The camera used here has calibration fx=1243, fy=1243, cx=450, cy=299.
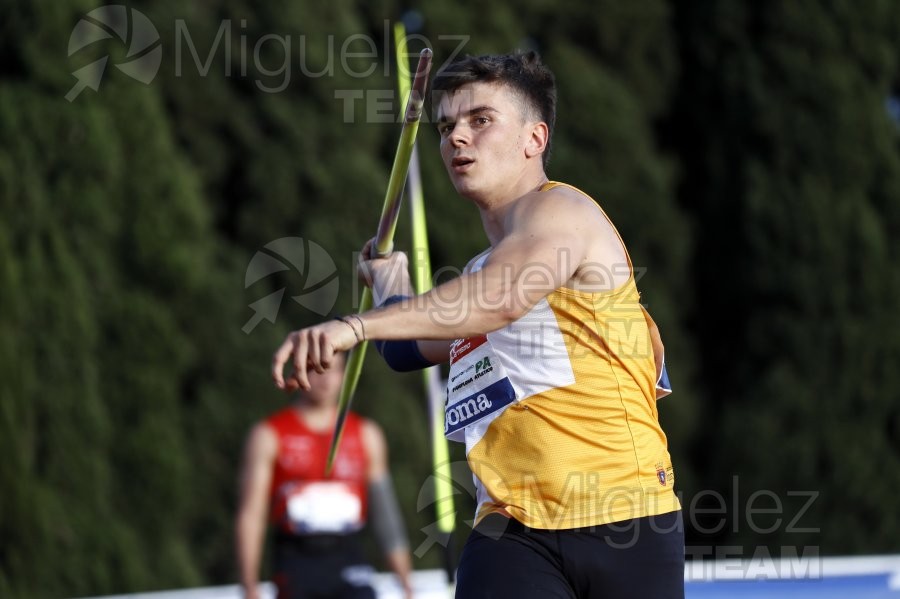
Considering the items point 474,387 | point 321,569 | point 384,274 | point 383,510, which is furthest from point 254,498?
point 474,387

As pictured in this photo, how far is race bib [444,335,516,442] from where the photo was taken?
2.40 metres

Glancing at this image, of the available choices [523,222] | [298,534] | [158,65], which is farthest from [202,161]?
[523,222]

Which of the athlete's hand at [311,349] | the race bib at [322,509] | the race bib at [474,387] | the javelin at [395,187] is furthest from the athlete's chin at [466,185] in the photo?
the race bib at [322,509]

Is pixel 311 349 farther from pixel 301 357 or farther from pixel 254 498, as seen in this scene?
pixel 254 498

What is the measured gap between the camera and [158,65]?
6.45m

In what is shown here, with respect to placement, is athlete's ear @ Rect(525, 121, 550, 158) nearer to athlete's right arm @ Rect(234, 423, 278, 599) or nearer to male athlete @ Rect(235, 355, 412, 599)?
male athlete @ Rect(235, 355, 412, 599)

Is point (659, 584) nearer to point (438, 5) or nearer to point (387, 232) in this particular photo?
point (387, 232)

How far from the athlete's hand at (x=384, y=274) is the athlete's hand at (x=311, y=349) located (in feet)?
2.73

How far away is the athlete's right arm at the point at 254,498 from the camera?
4.78 meters

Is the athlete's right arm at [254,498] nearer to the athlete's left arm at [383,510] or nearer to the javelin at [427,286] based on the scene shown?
the athlete's left arm at [383,510]

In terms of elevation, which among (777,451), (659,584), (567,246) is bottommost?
(777,451)

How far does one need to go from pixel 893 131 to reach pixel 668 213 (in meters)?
1.48

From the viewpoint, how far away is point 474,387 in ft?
8.02

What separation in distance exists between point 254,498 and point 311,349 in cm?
293
